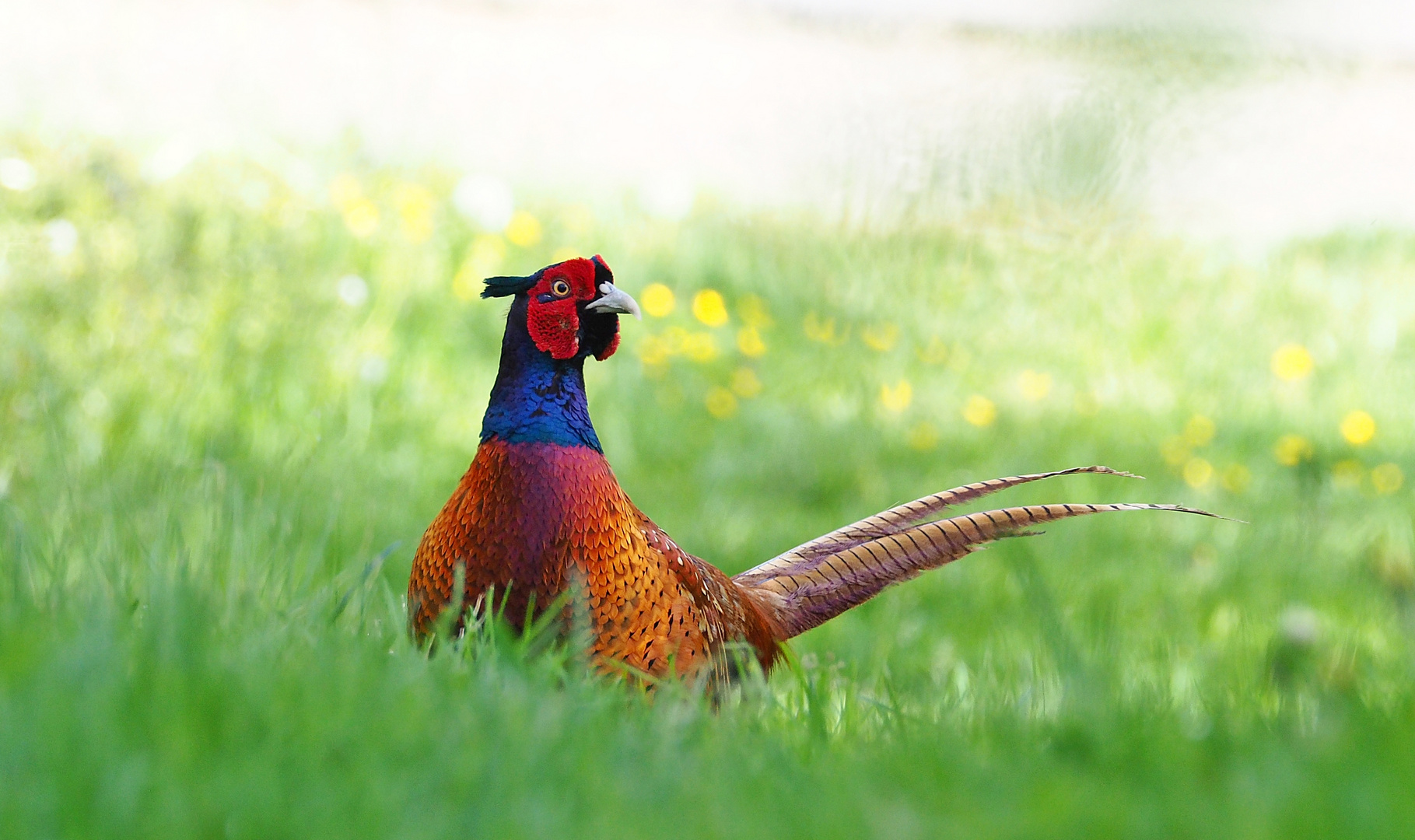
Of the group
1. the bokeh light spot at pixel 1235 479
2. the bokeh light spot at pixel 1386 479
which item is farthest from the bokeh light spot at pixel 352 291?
the bokeh light spot at pixel 1386 479

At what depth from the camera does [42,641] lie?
172 cm

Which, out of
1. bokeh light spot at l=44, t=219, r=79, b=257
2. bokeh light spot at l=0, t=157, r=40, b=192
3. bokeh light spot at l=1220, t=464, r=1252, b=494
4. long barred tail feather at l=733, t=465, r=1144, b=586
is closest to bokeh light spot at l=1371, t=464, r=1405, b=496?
bokeh light spot at l=1220, t=464, r=1252, b=494

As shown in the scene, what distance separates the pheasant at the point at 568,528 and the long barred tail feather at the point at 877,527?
0.60 feet

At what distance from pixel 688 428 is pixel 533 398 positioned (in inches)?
110

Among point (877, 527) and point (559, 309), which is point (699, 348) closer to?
point (877, 527)

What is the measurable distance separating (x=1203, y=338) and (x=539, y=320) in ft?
16.0

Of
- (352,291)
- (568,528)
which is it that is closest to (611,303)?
(568,528)

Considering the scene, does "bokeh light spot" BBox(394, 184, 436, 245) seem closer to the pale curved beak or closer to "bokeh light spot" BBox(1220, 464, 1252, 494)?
the pale curved beak

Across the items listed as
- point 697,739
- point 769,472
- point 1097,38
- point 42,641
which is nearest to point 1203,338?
point 769,472

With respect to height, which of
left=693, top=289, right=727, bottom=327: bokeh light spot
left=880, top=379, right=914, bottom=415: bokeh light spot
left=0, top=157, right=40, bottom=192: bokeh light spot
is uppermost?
left=0, top=157, right=40, bottom=192: bokeh light spot

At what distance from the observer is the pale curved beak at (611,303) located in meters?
2.66

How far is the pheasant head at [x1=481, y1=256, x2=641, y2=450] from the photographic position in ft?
8.32

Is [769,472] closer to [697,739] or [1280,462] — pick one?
[1280,462]

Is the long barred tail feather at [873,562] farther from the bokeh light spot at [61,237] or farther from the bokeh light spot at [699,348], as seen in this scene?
the bokeh light spot at [61,237]
